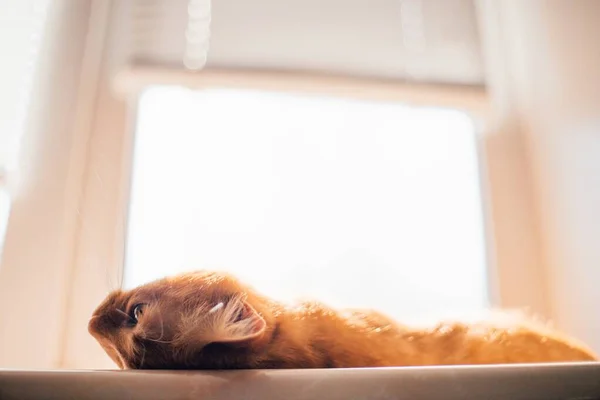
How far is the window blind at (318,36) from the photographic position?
120 cm

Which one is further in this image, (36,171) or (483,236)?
(483,236)

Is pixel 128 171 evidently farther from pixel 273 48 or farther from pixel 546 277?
pixel 546 277

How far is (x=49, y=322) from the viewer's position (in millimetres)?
965

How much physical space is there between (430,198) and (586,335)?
0.37 metres

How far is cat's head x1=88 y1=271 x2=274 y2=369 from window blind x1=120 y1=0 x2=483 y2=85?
0.73 m

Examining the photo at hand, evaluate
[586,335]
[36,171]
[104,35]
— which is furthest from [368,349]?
[104,35]

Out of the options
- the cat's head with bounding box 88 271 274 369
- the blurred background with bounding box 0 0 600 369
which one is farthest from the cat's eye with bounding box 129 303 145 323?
the blurred background with bounding box 0 0 600 369

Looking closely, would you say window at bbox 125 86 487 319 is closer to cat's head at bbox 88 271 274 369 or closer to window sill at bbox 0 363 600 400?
cat's head at bbox 88 271 274 369

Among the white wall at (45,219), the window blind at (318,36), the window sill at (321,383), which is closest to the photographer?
the window sill at (321,383)

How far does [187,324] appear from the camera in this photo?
1.62ft

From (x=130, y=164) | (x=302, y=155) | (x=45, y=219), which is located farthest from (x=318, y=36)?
(x=45, y=219)

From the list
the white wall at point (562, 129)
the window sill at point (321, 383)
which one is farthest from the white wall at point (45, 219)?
the white wall at point (562, 129)

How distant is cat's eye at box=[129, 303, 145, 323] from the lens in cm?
53

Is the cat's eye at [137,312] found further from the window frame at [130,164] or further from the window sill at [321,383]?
the window frame at [130,164]
